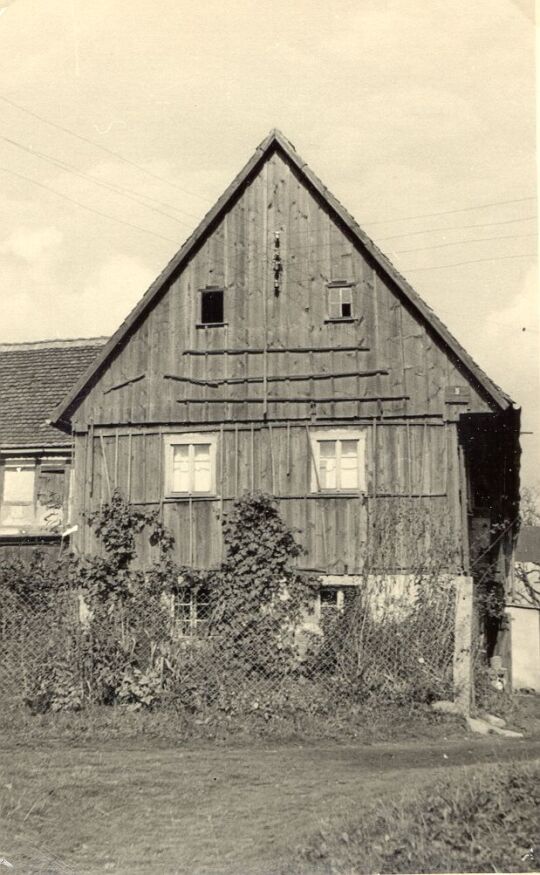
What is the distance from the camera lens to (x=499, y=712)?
50.6 feet

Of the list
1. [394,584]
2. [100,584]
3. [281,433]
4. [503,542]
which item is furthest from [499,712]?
[503,542]

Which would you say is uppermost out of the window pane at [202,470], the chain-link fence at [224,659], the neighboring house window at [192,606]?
the window pane at [202,470]

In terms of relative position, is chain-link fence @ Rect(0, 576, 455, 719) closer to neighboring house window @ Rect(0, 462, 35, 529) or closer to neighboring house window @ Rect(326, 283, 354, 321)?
neighboring house window @ Rect(326, 283, 354, 321)

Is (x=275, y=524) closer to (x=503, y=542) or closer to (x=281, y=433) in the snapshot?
(x=281, y=433)

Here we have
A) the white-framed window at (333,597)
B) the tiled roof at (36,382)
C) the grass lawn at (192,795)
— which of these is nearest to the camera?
the grass lawn at (192,795)

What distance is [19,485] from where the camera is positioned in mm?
24453

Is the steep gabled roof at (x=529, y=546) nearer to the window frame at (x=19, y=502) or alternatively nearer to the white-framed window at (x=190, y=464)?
the window frame at (x=19, y=502)

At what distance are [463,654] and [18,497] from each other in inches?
569

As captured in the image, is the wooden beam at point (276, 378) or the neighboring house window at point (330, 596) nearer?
the neighboring house window at point (330, 596)

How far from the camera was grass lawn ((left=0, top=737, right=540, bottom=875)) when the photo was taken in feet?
26.6

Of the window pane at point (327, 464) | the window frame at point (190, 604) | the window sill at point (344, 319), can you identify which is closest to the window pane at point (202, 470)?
the window frame at point (190, 604)

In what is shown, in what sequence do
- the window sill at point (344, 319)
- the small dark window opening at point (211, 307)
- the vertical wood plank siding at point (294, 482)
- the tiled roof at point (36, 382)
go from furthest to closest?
1. the tiled roof at point (36, 382)
2. the small dark window opening at point (211, 307)
3. the window sill at point (344, 319)
4. the vertical wood plank siding at point (294, 482)

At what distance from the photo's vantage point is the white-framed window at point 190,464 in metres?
18.6

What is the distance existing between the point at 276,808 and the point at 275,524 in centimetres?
848
